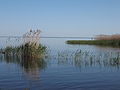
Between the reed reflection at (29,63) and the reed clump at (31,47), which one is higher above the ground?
the reed clump at (31,47)

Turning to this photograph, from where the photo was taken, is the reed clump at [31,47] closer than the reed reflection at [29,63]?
No

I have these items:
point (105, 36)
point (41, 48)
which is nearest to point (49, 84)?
point (41, 48)

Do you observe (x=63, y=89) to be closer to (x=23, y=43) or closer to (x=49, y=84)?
(x=49, y=84)

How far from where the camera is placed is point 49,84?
13.6 meters

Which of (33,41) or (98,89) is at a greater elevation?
(33,41)

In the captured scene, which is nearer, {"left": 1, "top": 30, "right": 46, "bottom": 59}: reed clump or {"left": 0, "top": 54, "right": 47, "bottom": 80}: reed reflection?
{"left": 0, "top": 54, "right": 47, "bottom": 80}: reed reflection

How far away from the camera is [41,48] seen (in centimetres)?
2545

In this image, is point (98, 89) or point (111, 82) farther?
point (111, 82)

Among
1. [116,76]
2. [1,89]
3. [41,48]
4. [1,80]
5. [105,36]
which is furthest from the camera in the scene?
[105,36]

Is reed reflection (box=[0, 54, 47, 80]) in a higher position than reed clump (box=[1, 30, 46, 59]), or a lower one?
lower

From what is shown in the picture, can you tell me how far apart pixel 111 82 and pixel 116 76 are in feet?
6.43

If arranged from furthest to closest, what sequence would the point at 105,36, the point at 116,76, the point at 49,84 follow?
the point at 105,36 < the point at 116,76 < the point at 49,84

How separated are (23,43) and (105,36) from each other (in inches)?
1280

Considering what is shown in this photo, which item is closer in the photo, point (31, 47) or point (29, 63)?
point (29, 63)
